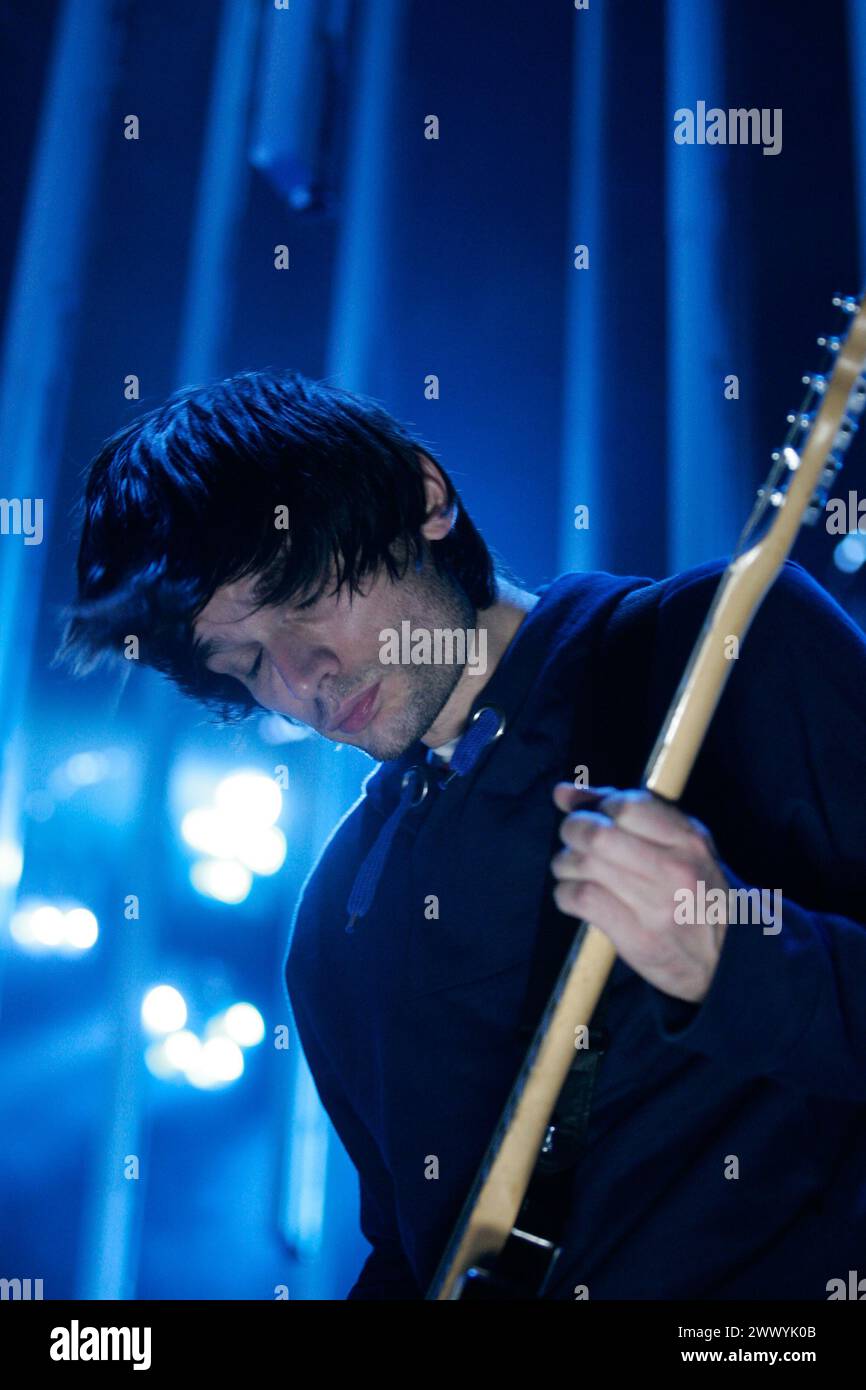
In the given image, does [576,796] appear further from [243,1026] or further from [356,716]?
[243,1026]

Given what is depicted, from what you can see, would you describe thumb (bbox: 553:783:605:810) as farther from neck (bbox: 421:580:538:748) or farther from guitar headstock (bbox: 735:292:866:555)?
neck (bbox: 421:580:538:748)

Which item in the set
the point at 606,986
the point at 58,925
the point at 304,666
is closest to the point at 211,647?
the point at 304,666

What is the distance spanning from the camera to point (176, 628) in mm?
1434

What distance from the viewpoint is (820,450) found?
30.3 inches

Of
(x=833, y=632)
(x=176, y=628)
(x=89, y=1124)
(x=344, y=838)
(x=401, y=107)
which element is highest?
(x=401, y=107)

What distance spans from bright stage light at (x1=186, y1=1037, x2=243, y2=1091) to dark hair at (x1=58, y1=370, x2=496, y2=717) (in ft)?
4.11

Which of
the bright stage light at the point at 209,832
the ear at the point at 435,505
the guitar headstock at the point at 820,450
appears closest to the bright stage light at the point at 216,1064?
the bright stage light at the point at 209,832

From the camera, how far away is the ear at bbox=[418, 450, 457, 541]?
1.54 meters

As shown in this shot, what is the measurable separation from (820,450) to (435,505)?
874 millimetres

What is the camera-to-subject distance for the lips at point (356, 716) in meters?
1.40

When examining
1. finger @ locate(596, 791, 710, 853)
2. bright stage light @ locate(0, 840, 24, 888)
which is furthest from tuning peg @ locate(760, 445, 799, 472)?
bright stage light @ locate(0, 840, 24, 888)
